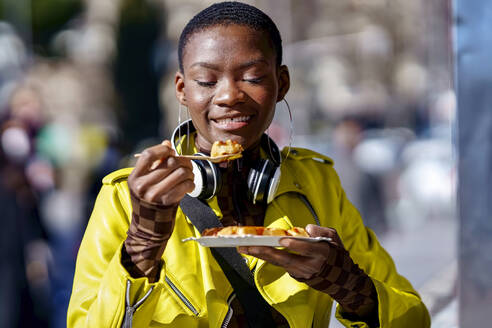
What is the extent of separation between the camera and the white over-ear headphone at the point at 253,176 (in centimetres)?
211

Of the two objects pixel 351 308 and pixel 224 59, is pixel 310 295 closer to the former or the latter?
pixel 351 308

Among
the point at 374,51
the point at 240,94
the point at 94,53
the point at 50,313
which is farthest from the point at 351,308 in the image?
the point at 374,51

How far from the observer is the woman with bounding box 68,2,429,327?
187 centimetres

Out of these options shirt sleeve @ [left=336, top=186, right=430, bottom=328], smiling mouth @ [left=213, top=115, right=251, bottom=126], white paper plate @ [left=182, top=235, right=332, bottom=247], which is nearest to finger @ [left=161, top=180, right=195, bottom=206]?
white paper plate @ [left=182, top=235, right=332, bottom=247]

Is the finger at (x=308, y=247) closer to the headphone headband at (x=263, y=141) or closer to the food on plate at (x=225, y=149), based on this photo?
the food on plate at (x=225, y=149)

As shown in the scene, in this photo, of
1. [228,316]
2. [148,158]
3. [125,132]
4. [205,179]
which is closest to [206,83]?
[205,179]

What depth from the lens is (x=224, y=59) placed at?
2.11m

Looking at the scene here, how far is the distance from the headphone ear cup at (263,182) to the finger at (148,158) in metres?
0.47

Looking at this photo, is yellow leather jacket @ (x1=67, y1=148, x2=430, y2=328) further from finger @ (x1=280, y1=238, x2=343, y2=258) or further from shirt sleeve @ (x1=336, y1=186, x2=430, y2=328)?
finger @ (x1=280, y1=238, x2=343, y2=258)

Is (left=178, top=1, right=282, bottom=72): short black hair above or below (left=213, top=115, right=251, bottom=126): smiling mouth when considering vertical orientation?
above

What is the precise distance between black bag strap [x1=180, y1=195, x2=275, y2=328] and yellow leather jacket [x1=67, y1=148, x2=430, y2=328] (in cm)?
3

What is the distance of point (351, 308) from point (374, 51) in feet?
105

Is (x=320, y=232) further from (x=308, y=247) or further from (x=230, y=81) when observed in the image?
(x=230, y=81)

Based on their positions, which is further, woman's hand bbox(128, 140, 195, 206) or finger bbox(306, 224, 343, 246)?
finger bbox(306, 224, 343, 246)
